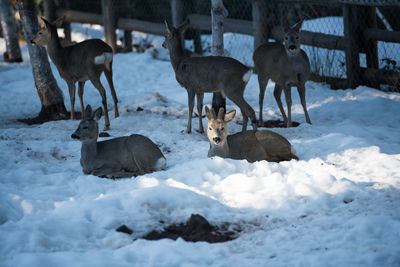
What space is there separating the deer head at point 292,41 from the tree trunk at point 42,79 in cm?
427

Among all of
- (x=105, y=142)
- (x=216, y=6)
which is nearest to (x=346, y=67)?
(x=216, y=6)

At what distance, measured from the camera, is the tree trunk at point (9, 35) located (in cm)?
1398

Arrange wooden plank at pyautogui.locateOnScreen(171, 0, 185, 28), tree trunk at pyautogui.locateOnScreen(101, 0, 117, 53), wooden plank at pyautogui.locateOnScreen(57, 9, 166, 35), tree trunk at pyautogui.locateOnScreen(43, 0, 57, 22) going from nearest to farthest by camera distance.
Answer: wooden plank at pyautogui.locateOnScreen(171, 0, 185, 28) < wooden plank at pyautogui.locateOnScreen(57, 9, 166, 35) < tree trunk at pyautogui.locateOnScreen(101, 0, 117, 53) < tree trunk at pyautogui.locateOnScreen(43, 0, 57, 22)

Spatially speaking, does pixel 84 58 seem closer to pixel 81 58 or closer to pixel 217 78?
pixel 81 58

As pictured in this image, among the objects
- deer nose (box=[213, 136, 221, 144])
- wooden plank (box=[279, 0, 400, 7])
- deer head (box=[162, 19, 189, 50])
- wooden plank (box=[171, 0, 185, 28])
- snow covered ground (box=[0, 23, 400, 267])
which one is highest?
wooden plank (box=[171, 0, 185, 28])

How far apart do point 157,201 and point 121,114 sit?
176 inches

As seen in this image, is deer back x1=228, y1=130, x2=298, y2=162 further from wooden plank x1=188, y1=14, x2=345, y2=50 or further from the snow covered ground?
wooden plank x1=188, y1=14, x2=345, y2=50

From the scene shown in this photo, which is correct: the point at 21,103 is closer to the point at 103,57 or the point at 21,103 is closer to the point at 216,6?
the point at 103,57

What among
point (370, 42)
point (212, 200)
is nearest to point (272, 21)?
point (370, 42)

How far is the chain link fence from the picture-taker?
1039 cm

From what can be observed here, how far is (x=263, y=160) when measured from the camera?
232 inches

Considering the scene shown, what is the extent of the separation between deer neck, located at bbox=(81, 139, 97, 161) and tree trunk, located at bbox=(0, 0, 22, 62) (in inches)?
358

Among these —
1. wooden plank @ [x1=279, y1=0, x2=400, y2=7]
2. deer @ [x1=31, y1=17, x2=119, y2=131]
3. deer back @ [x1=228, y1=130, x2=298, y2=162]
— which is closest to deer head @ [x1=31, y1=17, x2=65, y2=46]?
deer @ [x1=31, y1=17, x2=119, y2=131]

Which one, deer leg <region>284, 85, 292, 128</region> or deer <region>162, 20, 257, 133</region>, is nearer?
deer <region>162, 20, 257, 133</region>
